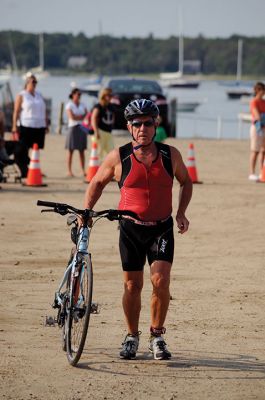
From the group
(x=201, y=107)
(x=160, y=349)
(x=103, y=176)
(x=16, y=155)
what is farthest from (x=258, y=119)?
(x=201, y=107)

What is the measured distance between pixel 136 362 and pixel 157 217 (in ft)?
3.16

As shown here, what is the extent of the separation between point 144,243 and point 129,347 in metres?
0.69

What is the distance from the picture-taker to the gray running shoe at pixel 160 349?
8.07 m

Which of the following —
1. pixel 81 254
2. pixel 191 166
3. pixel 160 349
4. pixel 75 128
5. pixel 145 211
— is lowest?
pixel 191 166

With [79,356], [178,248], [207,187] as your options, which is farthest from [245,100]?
[79,356]

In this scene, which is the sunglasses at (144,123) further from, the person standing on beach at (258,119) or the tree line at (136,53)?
the tree line at (136,53)

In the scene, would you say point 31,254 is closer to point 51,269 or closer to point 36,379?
point 51,269

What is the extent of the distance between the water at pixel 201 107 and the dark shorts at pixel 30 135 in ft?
59.9

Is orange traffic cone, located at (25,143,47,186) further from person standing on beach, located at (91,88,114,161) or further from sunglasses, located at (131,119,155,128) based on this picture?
sunglasses, located at (131,119,155,128)

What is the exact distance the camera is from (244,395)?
7.26 m

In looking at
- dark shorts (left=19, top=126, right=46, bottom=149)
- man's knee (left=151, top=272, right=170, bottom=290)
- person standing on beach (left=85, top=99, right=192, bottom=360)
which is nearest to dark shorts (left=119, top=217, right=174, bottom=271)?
person standing on beach (left=85, top=99, right=192, bottom=360)

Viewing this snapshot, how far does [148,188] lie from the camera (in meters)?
8.03

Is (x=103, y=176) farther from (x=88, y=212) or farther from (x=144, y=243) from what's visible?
(x=144, y=243)

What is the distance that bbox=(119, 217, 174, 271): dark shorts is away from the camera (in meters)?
8.06
